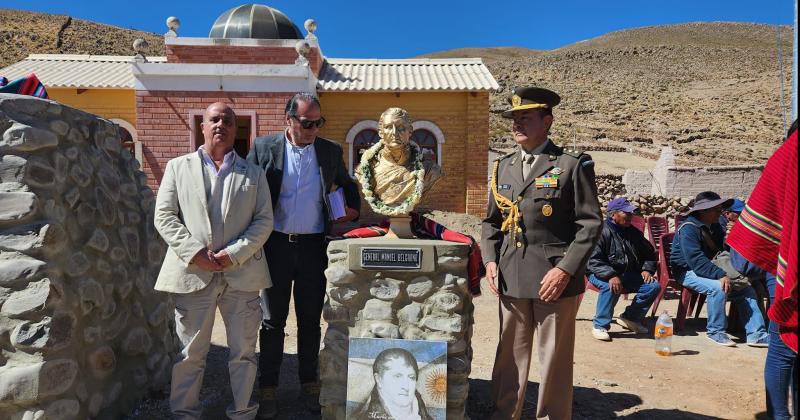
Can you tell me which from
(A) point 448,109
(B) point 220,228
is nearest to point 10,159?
(B) point 220,228

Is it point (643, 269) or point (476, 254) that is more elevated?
point (476, 254)

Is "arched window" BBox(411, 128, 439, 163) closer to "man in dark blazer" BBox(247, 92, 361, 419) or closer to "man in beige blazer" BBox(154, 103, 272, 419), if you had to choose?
"man in dark blazer" BBox(247, 92, 361, 419)

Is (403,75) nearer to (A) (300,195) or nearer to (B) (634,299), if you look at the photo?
(B) (634,299)

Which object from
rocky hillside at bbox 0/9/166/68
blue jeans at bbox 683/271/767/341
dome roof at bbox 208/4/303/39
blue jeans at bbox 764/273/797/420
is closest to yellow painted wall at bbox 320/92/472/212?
dome roof at bbox 208/4/303/39

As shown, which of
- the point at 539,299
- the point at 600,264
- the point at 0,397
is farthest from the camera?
the point at 600,264

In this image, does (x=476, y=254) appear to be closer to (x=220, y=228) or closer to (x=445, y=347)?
(x=445, y=347)

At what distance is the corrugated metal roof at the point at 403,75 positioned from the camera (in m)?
12.7

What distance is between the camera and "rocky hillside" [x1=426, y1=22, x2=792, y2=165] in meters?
26.4

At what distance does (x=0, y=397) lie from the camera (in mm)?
2482

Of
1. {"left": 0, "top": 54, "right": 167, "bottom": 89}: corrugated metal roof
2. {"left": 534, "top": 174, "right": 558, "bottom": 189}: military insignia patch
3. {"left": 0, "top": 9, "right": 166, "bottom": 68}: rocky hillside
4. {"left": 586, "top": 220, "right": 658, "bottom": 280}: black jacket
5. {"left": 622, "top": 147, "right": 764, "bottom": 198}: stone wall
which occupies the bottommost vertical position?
{"left": 586, "top": 220, "right": 658, "bottom": 280}: black jacket

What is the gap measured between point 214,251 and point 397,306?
3.50 ft

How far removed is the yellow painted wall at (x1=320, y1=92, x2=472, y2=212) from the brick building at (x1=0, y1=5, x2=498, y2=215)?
0.02 m

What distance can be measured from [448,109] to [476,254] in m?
10.2

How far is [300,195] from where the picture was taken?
3256 mm
